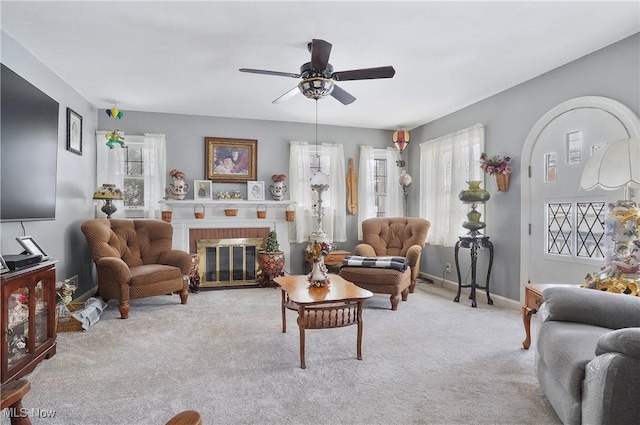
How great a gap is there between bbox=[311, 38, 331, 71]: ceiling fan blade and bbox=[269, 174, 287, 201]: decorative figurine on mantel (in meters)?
2.80

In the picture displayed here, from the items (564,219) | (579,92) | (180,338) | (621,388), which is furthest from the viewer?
(564,219)

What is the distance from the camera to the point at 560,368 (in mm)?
1772

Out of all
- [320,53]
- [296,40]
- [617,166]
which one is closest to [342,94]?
[296,40]

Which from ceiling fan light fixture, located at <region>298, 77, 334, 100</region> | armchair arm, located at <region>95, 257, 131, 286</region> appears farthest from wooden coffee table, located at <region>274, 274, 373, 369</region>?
armchair arm, located at <region>95, 257, 131, 286</region>

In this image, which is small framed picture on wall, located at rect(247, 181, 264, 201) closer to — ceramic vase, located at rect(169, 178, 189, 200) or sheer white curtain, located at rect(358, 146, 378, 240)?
ceramic vase, located at rect(169, 178, 189, 200)

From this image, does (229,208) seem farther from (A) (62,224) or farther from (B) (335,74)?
(B) (335,74)

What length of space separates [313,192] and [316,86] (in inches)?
120

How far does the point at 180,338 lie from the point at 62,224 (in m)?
1.98

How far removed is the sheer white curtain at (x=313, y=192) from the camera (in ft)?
18.9

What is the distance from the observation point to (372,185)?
612 cm

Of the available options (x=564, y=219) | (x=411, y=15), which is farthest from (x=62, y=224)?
(x=564, y=219)

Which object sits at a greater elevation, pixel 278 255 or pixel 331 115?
pixel 331 115

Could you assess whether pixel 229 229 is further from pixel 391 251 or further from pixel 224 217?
pixel 391 251

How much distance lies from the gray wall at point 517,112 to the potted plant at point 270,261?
2.42 metres
